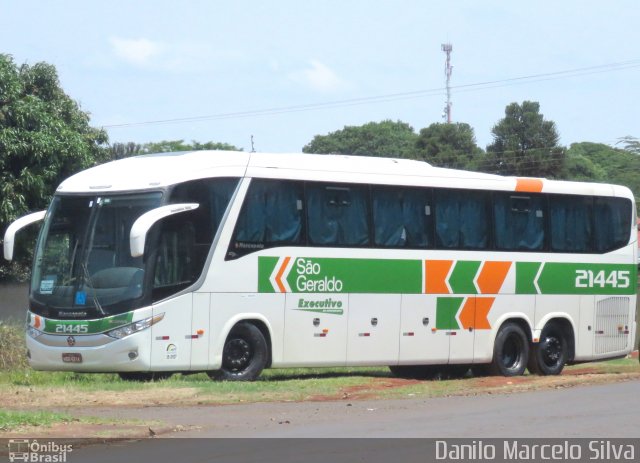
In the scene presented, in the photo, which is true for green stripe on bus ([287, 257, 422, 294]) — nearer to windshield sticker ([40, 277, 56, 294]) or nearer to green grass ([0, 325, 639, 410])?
green grass ([0, 325, 639, 410])

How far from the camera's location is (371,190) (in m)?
20.2

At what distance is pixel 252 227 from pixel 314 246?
1260mm

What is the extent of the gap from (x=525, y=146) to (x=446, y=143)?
18.5 feet

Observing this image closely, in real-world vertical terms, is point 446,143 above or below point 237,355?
above

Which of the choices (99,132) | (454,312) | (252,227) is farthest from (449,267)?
(99,132)

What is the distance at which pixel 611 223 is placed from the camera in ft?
77.9

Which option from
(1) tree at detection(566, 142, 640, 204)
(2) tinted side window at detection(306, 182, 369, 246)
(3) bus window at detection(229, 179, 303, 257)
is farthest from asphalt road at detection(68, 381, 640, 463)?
(1) tree at detection(566, 142, 640, 204)

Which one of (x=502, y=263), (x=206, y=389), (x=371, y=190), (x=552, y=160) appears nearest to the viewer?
(x=206, y=389)

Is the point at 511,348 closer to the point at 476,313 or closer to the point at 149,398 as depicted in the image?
the point at 476,313

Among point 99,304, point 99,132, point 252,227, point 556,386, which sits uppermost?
point 99,132

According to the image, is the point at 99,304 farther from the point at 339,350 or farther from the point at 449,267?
the point at 449,267

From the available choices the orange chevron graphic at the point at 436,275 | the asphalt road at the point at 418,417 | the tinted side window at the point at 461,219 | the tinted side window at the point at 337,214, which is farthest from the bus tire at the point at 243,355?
the tinted side window at the point at 461,219

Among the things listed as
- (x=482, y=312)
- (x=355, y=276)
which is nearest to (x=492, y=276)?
(x=482, y=312)

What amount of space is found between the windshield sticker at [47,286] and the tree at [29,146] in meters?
10.3
